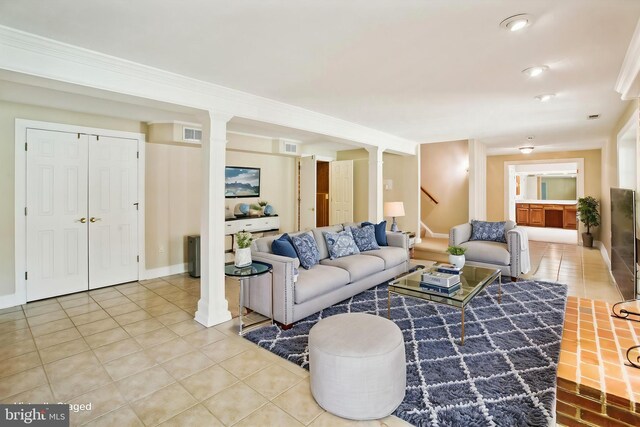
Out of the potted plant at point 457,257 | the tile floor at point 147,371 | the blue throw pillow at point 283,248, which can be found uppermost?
the blue throw pillow at point 283,248

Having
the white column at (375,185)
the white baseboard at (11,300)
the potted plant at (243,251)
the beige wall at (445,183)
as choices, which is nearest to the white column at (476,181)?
the beige wall at (445,183)

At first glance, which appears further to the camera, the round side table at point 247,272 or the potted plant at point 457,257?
the potted plant at point 457,257

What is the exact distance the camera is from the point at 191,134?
4.91 m

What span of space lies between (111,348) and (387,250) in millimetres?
3390

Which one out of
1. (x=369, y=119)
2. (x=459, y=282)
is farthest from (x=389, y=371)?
(x=369, y=119)

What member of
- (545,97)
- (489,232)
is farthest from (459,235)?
(545,97)

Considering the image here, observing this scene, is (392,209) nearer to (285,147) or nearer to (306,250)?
(285,147)

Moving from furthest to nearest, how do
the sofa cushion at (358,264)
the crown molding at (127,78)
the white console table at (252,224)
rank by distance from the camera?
the white console table at (252,224) → the sofa cushion at (358,264) → the crown molding at (127,78)

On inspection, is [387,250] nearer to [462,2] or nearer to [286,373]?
[286,373]

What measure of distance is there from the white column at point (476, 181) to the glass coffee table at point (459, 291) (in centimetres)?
314

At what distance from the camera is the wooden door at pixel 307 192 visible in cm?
696

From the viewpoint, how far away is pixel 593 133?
5871 millimetres

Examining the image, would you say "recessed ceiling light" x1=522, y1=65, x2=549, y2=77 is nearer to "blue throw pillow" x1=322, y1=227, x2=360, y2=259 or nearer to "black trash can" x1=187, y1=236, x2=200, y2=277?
"blue throw pillow" x1=322, y1=227, x2=360, y2=259

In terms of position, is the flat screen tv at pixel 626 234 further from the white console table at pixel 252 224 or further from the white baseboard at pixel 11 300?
the white baseboard at pixel 11 300
